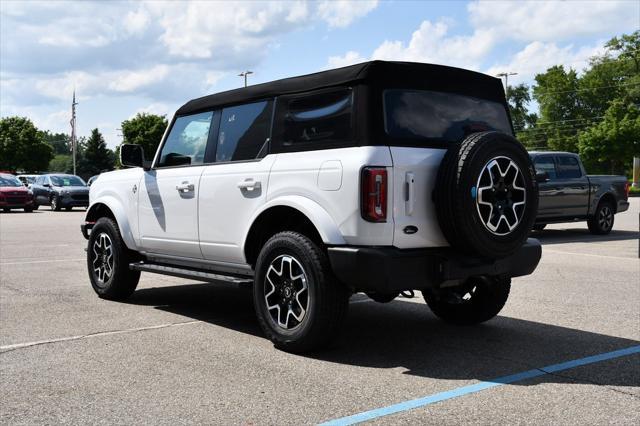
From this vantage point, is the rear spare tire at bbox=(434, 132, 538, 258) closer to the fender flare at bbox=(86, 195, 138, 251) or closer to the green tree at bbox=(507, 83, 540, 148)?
the fender flare at bbox=(86, 195, 138, 251)

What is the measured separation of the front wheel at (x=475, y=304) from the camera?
18.5 feet

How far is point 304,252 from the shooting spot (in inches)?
186

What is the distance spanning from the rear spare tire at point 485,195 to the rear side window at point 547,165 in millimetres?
10415

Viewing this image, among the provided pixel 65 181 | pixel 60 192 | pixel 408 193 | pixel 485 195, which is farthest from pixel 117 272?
pixel 65 181

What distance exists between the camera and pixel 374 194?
4438 mm

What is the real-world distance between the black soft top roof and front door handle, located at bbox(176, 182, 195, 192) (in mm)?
847

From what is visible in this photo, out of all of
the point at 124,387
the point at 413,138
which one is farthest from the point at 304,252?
the point at 124,387

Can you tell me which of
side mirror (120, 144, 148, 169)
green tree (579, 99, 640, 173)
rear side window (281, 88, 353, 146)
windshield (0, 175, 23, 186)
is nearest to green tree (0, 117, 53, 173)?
windshield (0, 175, 23, 186)

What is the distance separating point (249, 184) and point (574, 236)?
11928 mm

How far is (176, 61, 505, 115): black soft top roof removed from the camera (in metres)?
4.75

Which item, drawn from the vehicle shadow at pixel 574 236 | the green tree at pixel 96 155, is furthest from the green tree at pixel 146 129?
the vehicle shadow at pixel 574 236

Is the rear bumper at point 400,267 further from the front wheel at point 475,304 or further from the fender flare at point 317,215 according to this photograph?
the front wheel at point 475,304

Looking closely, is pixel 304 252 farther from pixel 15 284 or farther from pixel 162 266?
pixel 15 284

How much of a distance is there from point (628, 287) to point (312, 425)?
19.3 ft
